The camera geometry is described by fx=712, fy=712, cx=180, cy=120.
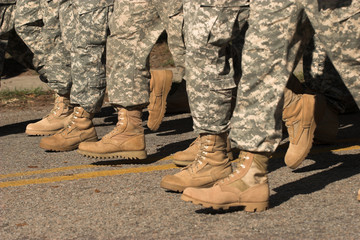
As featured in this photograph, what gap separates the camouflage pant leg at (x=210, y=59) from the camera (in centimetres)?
357

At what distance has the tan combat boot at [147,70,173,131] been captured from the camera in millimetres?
5621

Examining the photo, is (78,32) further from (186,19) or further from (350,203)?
(350,203)

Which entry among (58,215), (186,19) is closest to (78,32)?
(186,19)

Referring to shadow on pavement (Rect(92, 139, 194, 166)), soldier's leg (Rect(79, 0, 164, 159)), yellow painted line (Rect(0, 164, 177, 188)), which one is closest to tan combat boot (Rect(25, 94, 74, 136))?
shadow on pavement (Rect(92, 139, 194, 166))

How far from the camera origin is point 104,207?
145 inches

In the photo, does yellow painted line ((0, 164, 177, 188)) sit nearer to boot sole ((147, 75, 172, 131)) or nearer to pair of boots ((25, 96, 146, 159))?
pair of boots ((25, 96, 146, 159))

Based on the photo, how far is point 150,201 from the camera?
12.4 feet

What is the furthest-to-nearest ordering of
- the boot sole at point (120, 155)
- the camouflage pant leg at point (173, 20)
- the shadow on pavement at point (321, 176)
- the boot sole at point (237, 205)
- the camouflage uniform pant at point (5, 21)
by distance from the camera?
1. the camouflage uniform pant at point (5, 21)
2. the camouflage pant leg at point (173, 20)
3. the boot sole at point (120, 155)
4. the shadow on pavement at point (321, 176)
5. the boot sole at point (237, 205)

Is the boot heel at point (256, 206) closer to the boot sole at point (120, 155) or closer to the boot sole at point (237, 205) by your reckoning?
the boot sole at point (237, 205)

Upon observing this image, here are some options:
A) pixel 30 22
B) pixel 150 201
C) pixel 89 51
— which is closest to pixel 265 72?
pixel 150 201

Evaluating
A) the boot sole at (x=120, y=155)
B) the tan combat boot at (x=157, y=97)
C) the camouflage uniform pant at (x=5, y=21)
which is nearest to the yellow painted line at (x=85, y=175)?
the boot sole at (x=120, y=155)

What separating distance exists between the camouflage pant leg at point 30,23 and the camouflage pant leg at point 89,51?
1.17 metres

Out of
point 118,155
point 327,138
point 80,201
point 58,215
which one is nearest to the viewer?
point 58,215

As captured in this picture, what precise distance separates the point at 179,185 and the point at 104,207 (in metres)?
0.43
